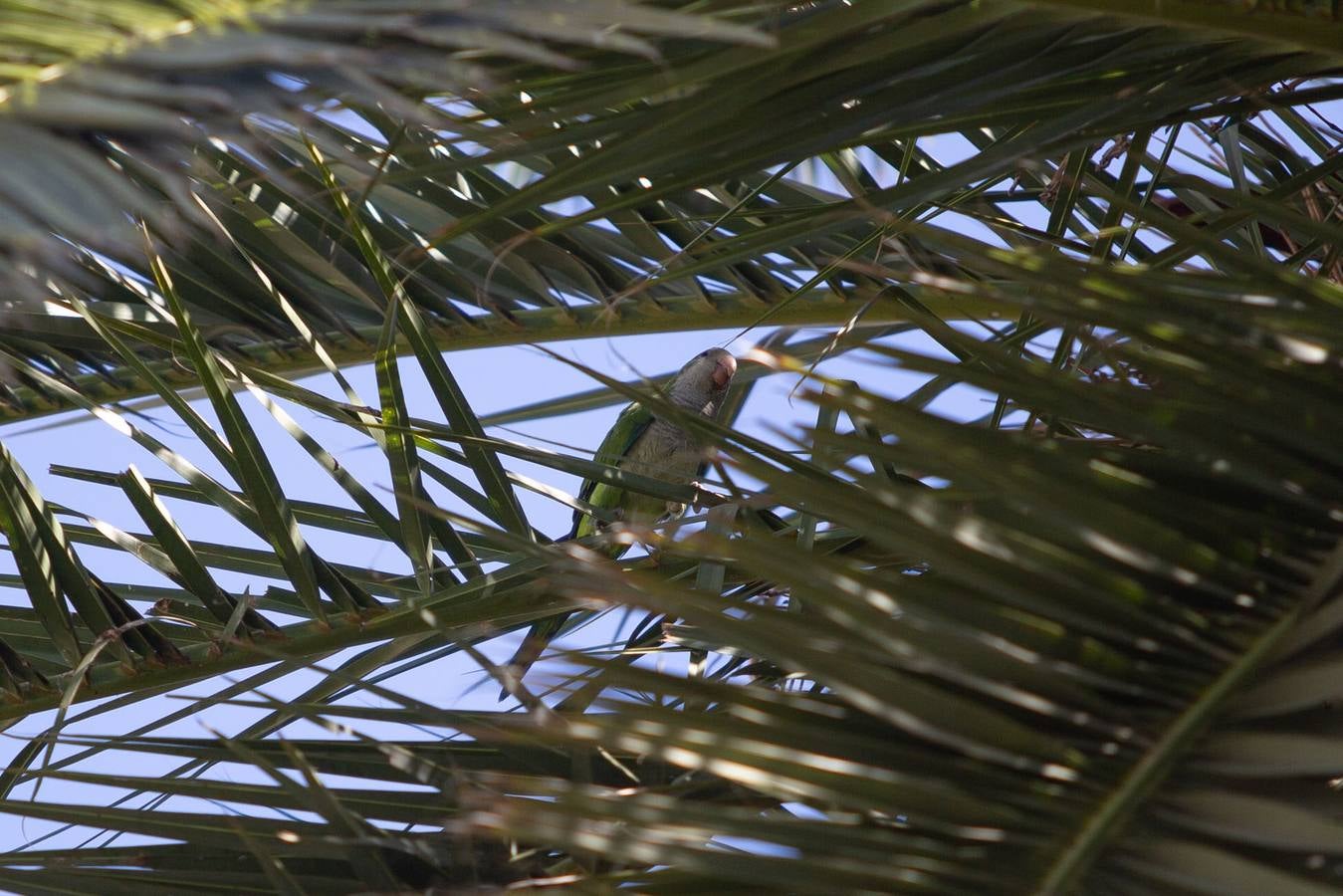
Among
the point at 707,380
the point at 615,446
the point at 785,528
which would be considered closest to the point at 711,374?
the point at 707,380

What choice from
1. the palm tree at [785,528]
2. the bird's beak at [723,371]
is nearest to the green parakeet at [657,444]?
the bird's beak at [723,371]

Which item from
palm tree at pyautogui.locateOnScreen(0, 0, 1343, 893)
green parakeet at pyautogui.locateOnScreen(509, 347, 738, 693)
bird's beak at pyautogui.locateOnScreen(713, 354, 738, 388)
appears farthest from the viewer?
bird's beak at pyautogui.locateOnScreen(713, 354, 738, 388)

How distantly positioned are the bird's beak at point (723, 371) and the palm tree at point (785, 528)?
1.89 meters

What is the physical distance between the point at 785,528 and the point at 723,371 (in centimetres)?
190

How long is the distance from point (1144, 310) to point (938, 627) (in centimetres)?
27

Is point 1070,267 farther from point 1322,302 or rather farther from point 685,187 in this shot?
point 685,187

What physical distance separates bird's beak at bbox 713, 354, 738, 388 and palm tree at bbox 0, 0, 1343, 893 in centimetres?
189

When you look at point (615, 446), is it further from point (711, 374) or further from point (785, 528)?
point (785, 528)

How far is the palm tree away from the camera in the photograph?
2.32 feet

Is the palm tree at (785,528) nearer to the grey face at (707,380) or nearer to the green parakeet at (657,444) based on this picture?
the green parakeet at (657,444)

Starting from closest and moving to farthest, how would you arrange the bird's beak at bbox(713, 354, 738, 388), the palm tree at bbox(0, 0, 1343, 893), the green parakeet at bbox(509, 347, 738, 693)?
the palm tree at bbox(0, 0, 1343, 893) < the green parakeet at bbox(509, 347, 738, 693) < the bird's beak at bbox(713, 354, 738, 388)

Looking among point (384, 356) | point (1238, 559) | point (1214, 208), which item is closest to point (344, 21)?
point (1238, 559)

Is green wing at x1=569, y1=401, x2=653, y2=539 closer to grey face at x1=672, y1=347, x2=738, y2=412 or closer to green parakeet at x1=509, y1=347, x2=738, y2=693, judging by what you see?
green parakeet at x1=509, y1=347, x2=738, y2=693

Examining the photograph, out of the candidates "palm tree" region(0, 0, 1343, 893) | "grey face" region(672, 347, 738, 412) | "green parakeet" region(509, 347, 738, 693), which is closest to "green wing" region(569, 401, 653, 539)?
"green parakeet" region(509, 347, 738, 693)
